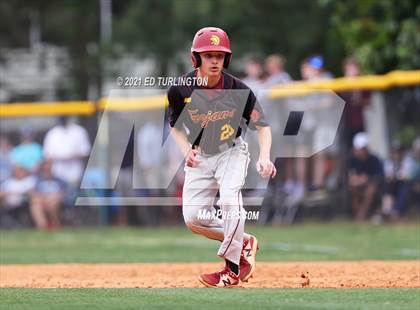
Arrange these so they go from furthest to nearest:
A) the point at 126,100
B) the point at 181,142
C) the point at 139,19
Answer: the point at 139,19, the point at 126,100, the point at 181,142

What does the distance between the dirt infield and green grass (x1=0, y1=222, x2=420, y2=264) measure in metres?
1.20

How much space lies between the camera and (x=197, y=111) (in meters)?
8.72

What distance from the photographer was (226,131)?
8.62 meters

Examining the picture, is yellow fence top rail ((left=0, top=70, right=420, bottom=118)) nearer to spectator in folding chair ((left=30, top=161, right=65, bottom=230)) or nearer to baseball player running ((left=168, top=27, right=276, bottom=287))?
spectator in folding chair ((left=30, top=161, right=65, bottom=230))

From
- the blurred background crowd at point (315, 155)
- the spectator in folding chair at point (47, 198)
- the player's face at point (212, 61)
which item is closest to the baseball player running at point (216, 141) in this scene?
the player's face at point (212, 61)

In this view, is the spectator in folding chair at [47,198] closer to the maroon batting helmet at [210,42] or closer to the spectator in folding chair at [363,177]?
the spectator in folding chair at [363,177]

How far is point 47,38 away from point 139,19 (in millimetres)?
5913

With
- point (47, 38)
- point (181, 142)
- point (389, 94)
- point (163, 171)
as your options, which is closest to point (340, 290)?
point (181, 142)

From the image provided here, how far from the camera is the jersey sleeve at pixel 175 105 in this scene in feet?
28.3

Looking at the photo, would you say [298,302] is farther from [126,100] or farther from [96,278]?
[126,100]

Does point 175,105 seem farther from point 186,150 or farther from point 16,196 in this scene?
point 16,196

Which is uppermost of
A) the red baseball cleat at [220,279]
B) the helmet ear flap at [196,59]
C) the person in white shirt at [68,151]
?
the helmet ear flap at [196,59]

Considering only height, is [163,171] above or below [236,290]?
below

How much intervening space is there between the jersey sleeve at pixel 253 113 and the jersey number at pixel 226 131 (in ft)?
0.58
